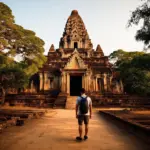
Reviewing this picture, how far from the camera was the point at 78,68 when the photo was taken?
79.9 feet

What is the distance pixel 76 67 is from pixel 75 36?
894 centimetres

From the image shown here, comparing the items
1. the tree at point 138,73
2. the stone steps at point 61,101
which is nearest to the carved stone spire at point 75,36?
the tree at point 138,73

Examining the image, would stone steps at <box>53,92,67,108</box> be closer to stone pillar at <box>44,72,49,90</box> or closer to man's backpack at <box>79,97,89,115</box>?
stone pillar at <box>44,72,49,90</box>

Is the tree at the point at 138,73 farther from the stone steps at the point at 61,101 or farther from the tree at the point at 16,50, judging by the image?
the tree at the point at 16,50

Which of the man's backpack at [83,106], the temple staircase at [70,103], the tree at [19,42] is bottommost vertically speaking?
the temple staircase at [70,103]

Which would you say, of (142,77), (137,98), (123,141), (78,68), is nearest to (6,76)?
(78,68)

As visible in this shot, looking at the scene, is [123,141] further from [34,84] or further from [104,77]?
[34,84]

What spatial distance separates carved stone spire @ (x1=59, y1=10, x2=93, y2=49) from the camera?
3067 cm

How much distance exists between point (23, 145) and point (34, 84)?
2359 cm

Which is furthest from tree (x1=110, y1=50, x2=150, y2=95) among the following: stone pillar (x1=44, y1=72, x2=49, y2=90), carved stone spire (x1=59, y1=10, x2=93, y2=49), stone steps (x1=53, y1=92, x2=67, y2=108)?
stone pillar (x1=44, y1=72, x2=49, y2=90)

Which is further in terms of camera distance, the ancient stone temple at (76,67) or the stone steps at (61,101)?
the ancient stone temple at (76,67)

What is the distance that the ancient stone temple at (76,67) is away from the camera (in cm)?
2423

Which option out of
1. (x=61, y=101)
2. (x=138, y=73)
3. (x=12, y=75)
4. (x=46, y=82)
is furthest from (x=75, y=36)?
(x=12, y=75)

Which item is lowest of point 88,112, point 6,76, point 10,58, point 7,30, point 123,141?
point 123,141
